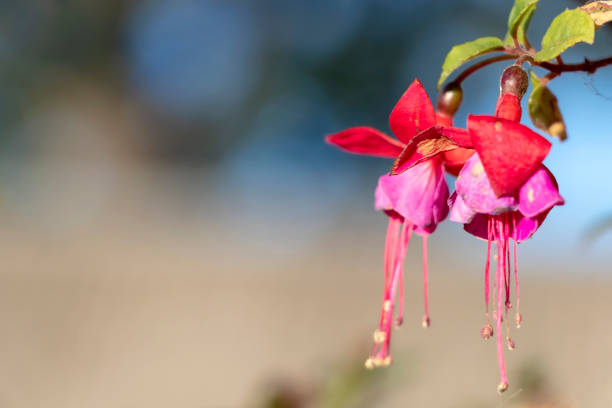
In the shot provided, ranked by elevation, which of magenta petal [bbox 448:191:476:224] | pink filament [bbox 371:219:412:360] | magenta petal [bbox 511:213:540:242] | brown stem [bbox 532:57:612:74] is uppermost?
brown stem [bbox 532:57:612:74]

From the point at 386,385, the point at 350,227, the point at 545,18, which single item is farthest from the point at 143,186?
the point at 386,385

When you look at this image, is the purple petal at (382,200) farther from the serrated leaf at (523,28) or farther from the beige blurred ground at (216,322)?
the beige blurred ground at (216,322)

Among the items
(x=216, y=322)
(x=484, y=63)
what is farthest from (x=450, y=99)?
(x=216, y=322)

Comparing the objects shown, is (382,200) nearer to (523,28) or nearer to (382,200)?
(382,200)

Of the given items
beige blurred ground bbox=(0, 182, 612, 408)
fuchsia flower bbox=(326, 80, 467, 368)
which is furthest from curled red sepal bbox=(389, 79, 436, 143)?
beige blurred ground bbox=(0, 182, 612, 408)

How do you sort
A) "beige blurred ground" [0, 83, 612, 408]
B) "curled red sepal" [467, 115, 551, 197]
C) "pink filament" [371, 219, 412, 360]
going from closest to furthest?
"curled red sepal" [467, 115, 551, 197]
"pink filament" [371, 219, 412, 360]
"beige blurred ground" [0, 83, 612, 408]

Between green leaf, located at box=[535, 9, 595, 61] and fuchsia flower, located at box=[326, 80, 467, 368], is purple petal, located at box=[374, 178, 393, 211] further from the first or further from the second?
green leaf, located at box=[535, 9, 595, 61]

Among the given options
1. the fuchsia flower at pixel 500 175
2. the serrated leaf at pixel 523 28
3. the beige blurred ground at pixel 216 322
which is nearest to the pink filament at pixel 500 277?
the fuchsia flower at pixel 500 175
